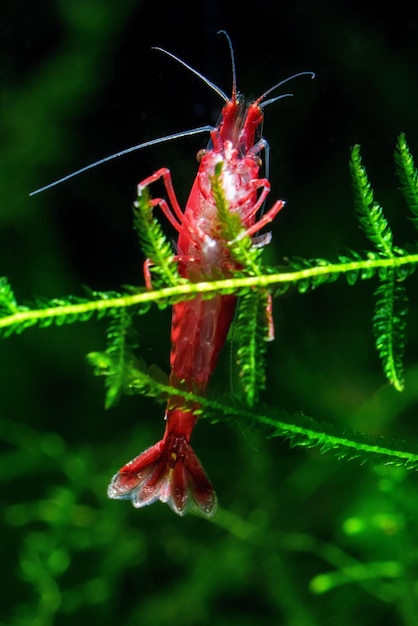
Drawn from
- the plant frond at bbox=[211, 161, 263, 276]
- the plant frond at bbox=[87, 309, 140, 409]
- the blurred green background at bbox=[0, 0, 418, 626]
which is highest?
the plant frond at bbox=[211, 161, 263, 276]

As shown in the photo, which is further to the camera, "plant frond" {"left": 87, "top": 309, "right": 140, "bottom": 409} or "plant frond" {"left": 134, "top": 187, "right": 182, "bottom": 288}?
"plant frond" {"left": 134, "top": 187, "right": 182, "bottom": 288}

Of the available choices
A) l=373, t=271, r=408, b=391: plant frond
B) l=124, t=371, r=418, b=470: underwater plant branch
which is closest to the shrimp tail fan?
l=124, t=371, r=418, b=470: underwater plant branch

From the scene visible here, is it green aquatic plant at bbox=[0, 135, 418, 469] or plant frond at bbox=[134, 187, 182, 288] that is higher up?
plant frond at bbox=[134, 187, 182, 288]

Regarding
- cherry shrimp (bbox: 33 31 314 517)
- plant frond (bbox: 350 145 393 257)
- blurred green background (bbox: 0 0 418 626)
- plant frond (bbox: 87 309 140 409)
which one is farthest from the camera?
blurred green background (bbox: 0 0 418 626)

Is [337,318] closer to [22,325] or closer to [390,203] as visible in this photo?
[390,203]

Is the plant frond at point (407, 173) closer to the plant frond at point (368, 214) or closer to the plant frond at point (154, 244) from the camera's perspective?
the plant frond at point (368, 214)

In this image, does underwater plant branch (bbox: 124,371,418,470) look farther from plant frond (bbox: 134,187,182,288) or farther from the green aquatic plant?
plant frond (bbox: 134,187,182,288)

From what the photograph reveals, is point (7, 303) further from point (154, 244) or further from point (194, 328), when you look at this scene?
point (194, 328)

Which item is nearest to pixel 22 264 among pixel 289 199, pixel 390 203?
pixel 289 199
